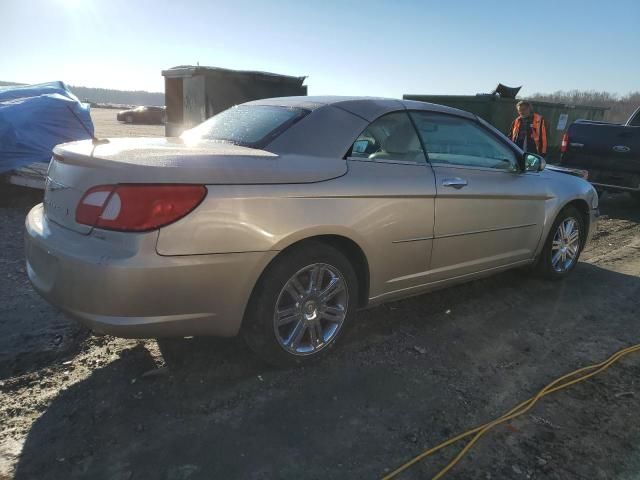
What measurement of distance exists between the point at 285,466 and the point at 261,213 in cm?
120

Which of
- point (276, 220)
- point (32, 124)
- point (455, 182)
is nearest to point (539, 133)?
point (455, 182)

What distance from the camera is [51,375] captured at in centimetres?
291

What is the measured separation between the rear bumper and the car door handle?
146 centimetres

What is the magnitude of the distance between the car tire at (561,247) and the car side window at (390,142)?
75.0 inches

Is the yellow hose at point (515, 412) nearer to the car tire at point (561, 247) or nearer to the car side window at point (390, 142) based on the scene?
the car tire at point (561, 247)

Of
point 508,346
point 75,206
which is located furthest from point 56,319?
point 508,346

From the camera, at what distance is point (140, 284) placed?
93.3 inches

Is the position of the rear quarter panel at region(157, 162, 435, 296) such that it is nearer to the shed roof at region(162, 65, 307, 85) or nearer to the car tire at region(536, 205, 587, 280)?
the car tire at region(536, 205, 587, 280)

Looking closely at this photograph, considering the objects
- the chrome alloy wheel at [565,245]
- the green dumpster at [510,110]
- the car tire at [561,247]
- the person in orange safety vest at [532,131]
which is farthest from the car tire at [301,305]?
the green dumpster at [510,110]

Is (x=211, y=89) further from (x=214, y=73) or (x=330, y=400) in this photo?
(x=330, y=400)

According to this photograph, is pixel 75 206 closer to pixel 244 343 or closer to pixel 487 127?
pixel 244 343

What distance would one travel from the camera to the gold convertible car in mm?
2414

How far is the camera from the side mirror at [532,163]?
4266mm

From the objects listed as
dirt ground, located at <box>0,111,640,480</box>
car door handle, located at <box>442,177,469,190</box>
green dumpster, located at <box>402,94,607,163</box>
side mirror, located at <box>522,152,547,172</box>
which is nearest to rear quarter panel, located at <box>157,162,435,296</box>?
car door handle, located at <box>442,177,469,190</box>
